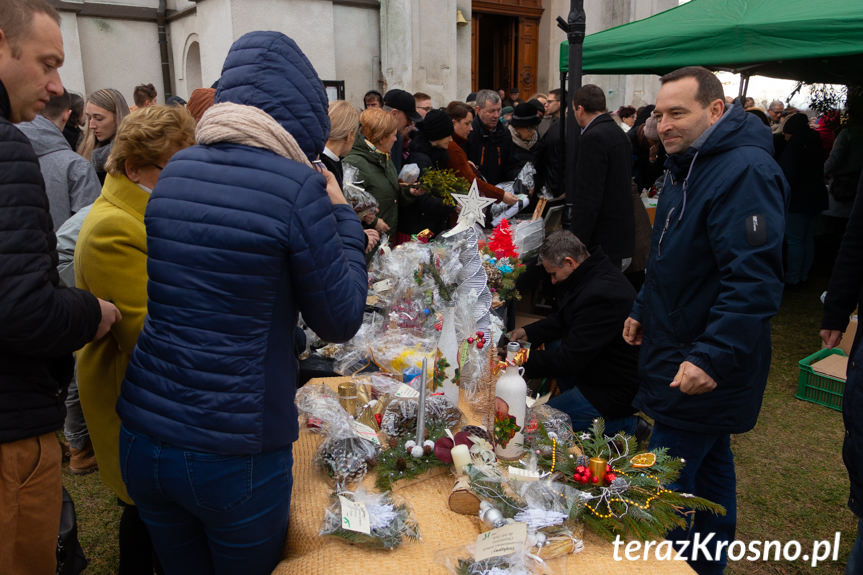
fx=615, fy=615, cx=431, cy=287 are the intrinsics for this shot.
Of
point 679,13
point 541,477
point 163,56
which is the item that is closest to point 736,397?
point 541,477

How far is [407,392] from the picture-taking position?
2246 mm

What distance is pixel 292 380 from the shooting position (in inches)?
58.9

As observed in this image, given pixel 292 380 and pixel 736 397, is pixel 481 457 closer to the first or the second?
pixel 292 380

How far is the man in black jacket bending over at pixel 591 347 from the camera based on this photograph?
3119 mm

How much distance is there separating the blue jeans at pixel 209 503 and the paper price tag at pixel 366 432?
1.58ft

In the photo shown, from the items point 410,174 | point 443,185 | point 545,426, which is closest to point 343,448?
point 545,426

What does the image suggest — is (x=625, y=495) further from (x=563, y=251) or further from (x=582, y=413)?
(x=563, y=251)

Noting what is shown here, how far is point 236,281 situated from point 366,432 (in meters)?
0.88

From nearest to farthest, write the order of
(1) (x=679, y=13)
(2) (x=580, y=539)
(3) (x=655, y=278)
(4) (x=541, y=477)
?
(2) (x=580, y=539) → (4) (x=541, y=477) → (3) (x=655, y=278) → (1) (x=679, y=13)

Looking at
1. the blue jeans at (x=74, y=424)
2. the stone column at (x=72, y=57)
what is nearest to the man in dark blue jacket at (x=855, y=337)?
the blue jeans at (x=74, y=424)

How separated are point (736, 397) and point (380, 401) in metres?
1.27

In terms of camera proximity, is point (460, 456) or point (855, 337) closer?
point (460, 456)

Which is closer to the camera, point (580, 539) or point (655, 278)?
point (580, 539)

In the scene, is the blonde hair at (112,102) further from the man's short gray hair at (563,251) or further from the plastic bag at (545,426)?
the plastic bag at (545,426)
